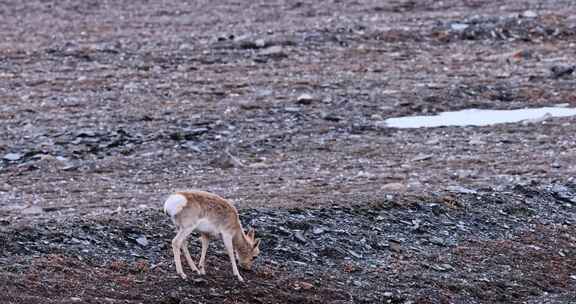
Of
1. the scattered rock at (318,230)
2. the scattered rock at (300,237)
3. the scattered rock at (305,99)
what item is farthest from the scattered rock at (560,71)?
the scattered rock at (300,237)

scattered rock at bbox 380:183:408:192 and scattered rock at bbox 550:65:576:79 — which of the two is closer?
scattered rock at bbox 380:183:408:192

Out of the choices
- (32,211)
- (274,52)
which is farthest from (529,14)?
(32,211)

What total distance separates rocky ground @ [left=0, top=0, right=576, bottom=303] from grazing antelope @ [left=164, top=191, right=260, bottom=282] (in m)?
0.21

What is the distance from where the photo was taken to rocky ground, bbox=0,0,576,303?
10562mm

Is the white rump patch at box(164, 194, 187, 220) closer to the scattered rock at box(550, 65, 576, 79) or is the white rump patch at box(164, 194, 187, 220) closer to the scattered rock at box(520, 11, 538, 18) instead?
the scattered rock at box(550, 65, 576, 79)

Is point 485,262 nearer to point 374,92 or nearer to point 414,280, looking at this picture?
point 414,280

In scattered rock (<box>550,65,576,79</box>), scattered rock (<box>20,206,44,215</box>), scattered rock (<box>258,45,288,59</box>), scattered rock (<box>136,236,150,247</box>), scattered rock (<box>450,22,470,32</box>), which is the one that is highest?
scattered rock (<box>136,236,150,247</box>)

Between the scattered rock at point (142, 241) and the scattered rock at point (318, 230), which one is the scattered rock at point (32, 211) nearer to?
the scattered rock at point (142, 241)

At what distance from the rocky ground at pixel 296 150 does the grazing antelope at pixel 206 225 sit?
0.21m

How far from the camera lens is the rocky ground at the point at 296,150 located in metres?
10.6

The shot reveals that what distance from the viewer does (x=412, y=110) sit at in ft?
64.7

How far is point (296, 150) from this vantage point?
16875 mm

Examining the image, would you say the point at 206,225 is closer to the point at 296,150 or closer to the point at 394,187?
the point at 394,187

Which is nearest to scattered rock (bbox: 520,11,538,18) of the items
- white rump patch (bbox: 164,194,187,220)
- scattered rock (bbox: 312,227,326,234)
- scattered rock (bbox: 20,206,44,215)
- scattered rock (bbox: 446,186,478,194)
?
scattered rock (bbox: 446,186,478,194)
